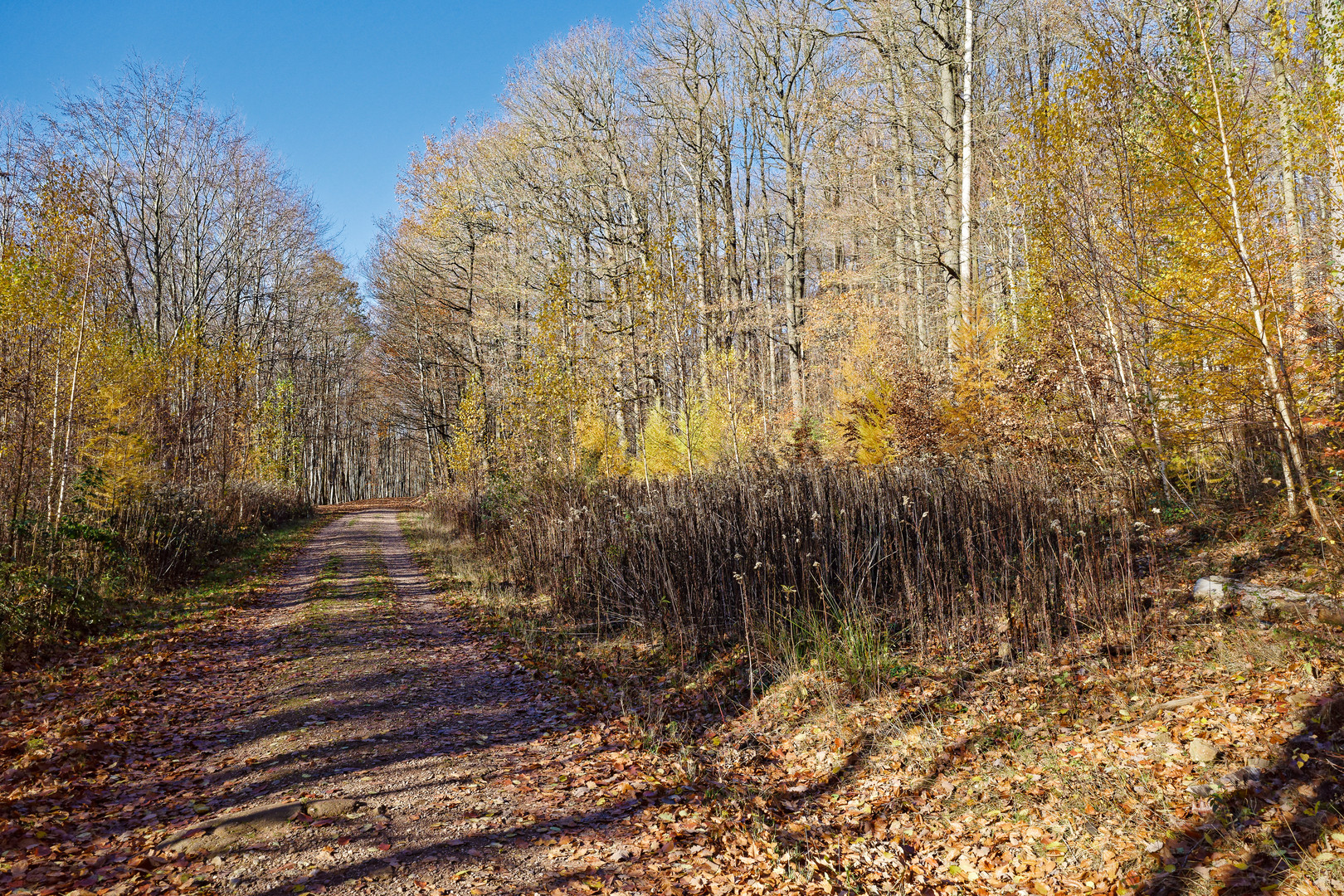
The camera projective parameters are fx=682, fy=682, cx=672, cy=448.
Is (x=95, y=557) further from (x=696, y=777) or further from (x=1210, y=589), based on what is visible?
(x=1210, y=589)

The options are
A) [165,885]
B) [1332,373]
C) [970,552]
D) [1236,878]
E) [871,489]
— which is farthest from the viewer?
[871,489]

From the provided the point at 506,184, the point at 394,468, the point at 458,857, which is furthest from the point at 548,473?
the point at 394,468

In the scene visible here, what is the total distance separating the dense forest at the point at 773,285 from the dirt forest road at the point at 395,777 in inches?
95.1

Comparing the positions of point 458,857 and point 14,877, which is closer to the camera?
point 14,877

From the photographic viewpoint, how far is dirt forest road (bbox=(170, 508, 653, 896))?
332cm

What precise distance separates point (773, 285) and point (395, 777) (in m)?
24.9

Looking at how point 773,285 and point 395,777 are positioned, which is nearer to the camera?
point 395,777

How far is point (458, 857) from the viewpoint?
3.42m

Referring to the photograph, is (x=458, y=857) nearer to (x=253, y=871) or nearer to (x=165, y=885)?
(x=253, y=871)

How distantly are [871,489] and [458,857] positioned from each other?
519 cm

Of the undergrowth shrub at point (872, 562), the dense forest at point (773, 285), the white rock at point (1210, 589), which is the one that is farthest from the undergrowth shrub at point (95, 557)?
the white rock at point (1210, 589)

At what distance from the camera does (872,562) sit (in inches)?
246

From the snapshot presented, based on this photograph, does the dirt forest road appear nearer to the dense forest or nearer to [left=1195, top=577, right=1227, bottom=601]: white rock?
the dense forest

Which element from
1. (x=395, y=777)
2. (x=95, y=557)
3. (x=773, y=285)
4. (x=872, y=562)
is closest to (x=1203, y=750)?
(x=872, y=562)
